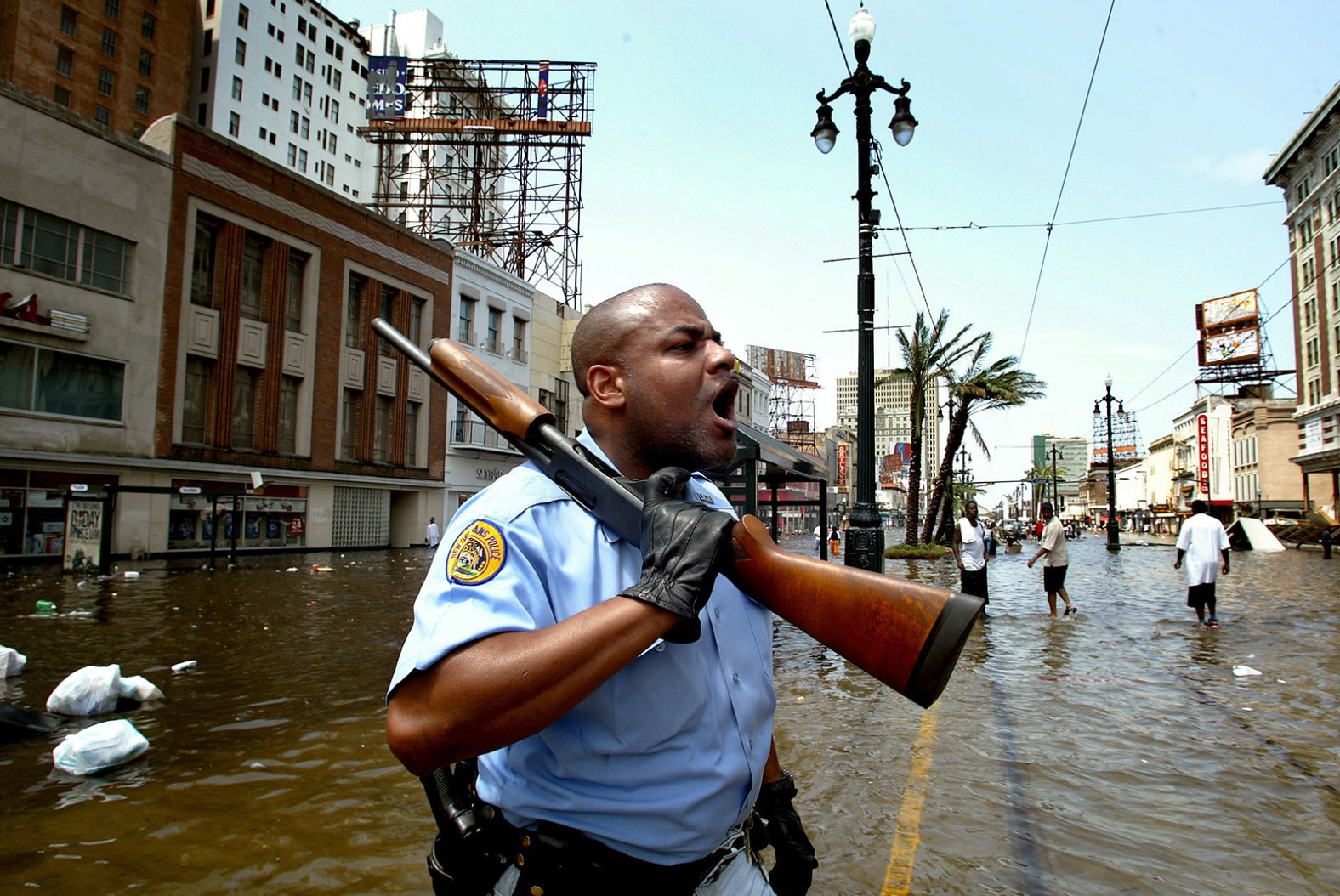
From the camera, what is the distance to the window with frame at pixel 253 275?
25359mm

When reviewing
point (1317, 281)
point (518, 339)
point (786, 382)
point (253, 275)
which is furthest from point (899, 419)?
point (253, 275)

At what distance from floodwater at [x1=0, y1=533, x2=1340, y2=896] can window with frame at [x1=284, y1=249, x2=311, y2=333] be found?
19.2m

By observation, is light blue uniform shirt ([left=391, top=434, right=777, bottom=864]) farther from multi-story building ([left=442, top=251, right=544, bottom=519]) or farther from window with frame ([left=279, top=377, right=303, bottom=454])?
multi-story building ([left=442, top=251, right=544, bottom=519])

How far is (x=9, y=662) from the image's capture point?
6.84m

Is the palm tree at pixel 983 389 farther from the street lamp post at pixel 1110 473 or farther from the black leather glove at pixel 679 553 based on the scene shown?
the black leather glove at pixel 679 553

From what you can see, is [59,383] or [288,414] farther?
[288,414]

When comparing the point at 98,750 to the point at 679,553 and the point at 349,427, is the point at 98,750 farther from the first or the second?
the point at 349,427

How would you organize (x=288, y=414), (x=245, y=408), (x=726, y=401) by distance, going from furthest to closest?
1. (x=288, y=414)
2. (x=245, y=408)
3. (x=726, y=401)

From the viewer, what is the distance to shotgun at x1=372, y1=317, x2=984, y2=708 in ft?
4.21

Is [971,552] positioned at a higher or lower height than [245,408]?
lower

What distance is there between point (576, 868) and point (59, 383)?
79.8 feet

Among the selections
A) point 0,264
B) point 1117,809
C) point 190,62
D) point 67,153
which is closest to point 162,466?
point 0,264

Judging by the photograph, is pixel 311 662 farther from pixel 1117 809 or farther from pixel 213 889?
pixel 1117 809

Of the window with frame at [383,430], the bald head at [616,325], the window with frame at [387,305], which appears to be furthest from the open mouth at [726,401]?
the window with frame at [387,305]
